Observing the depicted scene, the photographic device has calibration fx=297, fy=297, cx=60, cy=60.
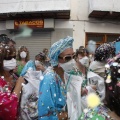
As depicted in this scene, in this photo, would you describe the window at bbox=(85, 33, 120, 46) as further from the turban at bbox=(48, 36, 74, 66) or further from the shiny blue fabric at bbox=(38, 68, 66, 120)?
the shiny blue fabric at bbox=(38, 68, 66, 120)

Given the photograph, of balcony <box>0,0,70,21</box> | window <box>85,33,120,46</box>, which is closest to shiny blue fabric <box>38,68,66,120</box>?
balcony <box>0,0,70,21</box>

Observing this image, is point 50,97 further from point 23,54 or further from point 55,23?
point 55,23

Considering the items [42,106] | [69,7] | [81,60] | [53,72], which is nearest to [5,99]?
[42,106]

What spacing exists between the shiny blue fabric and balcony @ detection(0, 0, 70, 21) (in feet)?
30.0

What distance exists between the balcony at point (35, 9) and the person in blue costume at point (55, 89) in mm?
8843

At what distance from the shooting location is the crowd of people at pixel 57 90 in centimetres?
211

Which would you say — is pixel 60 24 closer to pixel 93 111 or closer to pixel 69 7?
pixel 69 7

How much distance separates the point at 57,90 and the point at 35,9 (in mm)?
9481

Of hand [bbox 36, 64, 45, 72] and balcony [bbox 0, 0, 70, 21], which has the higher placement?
balcony [bbox 0, 0, 70, 21]

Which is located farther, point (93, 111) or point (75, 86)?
point (75, 86)

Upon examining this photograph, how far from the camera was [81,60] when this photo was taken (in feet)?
16.1

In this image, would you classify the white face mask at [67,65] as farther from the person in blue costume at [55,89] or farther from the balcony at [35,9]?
the balcony at [35,9]

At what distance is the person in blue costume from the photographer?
2.69m

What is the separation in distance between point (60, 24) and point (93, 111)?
1057 cm
